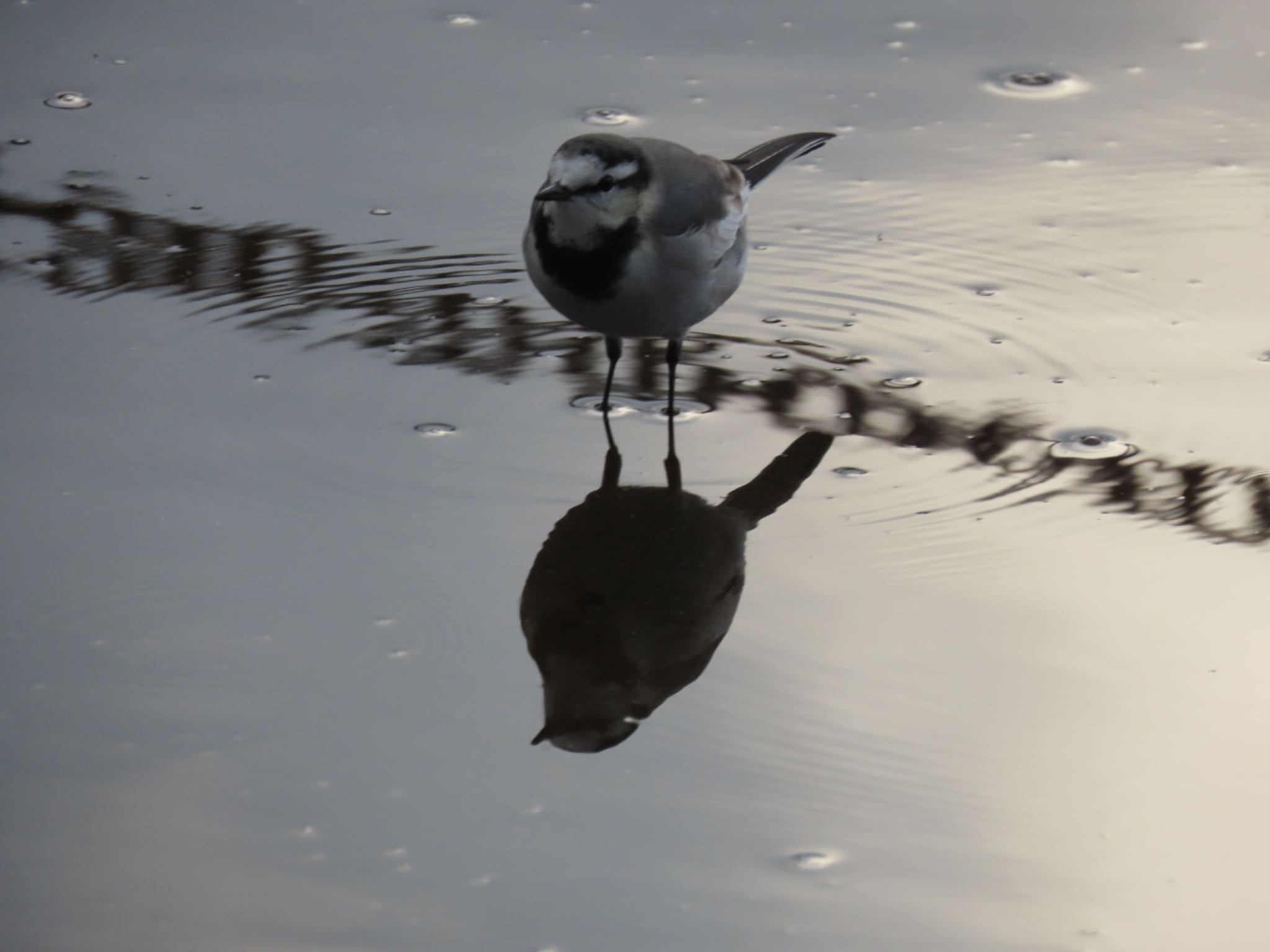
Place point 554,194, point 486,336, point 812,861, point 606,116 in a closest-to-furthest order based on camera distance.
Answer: point 812,861
point 554,194
point 486,336
point 606,116

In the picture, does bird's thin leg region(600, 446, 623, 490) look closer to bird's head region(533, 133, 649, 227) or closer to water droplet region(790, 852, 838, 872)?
bird's head region(533, 133, 649, 227)

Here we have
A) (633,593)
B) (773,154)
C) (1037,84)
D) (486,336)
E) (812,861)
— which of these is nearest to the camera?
(812,861)

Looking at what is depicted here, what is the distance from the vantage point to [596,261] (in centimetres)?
316

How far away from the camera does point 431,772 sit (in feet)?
7.73

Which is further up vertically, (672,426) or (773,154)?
(773,154)

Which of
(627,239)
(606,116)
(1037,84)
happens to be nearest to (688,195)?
(627,239)

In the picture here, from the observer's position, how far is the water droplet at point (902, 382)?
350 centimetres

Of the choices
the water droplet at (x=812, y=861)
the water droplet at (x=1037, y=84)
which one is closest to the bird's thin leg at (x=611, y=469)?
the water droplet at (x=812, y=861)

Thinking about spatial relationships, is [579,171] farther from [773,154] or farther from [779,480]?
[773,154]

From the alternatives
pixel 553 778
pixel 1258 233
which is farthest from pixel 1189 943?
pixel 1258 233

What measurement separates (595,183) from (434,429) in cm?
59

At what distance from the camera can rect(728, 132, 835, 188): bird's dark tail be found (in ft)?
12.9

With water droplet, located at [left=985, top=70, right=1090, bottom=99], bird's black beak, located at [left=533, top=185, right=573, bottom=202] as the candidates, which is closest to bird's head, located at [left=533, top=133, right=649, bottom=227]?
bird's black beak, located at [left=533, top=185, right=573, bottom=202]

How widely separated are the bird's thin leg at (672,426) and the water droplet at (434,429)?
0.43 metres
